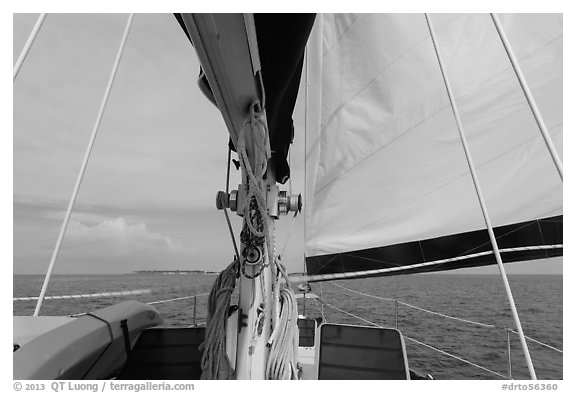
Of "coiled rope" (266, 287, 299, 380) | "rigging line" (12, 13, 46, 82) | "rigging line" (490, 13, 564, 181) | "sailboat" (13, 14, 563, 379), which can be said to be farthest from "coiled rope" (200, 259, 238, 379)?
"rigging line" (490, 13, 564, 181)

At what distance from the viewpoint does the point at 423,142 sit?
3.26 meters

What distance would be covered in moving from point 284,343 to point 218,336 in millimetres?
331

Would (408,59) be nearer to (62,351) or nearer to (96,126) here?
(96,126)

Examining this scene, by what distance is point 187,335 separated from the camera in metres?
2.50

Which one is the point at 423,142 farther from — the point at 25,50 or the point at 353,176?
the point at 25,50

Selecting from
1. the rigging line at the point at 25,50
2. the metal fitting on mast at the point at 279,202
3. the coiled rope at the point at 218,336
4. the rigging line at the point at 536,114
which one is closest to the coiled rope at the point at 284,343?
the coiled rope at the point at 218,336

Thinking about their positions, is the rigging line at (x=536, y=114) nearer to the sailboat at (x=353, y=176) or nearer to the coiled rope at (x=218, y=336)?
the sailboat at (x=353, y=176)

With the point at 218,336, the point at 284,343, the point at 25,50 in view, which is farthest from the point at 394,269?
the point at 25,50

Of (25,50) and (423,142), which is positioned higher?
(423,142)

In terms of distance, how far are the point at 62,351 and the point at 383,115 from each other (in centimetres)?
302

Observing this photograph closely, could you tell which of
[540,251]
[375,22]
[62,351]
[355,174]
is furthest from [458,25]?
[62,351]

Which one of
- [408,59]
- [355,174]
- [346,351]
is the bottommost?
[346,351]
